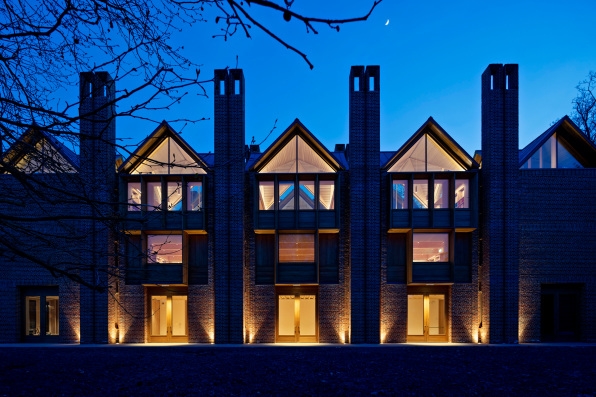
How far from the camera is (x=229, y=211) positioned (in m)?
19.7

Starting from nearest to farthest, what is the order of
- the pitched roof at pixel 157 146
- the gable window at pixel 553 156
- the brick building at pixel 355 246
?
the pitched roof at pixel 157 146
the brick building at pixel 355 246
the gable window at pixel 553 156

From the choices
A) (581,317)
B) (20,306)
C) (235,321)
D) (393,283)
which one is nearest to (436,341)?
(393,283)

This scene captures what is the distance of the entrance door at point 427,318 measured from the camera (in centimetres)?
1991

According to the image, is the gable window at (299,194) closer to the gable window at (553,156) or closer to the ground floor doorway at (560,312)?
the gable window at (553,156)

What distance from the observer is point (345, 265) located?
2000cm

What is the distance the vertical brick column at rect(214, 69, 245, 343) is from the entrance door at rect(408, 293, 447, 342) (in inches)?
316

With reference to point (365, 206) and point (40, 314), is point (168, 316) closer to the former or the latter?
point (40, 314)

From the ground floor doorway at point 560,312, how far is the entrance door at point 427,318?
14.9 ft

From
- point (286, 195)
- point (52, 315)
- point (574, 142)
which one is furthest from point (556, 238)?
point (52, 315)

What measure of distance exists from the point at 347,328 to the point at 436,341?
4268mm

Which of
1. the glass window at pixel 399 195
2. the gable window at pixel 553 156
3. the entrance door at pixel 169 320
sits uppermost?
the gable window at pixel 553 156

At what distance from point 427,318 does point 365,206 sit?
606 cm

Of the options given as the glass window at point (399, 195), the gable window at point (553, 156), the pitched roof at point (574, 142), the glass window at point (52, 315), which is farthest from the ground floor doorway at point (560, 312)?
the glass window at point (52, 315)
